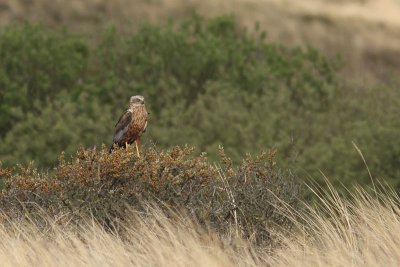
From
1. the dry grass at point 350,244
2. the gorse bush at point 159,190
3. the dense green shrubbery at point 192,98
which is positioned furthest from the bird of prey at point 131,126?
the dense green shrubbery at point 192,98

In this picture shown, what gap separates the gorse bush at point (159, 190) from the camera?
9617 millimetres

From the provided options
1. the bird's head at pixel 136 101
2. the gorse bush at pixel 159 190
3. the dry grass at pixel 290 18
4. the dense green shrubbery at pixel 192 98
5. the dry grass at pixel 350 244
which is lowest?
the dry grass at pixel 290 18

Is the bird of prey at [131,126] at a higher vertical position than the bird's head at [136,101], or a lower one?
lower

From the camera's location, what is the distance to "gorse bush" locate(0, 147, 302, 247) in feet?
31.6

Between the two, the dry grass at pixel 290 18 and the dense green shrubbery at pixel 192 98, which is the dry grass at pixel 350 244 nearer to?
the dense green shrubbery at pixel 192 98

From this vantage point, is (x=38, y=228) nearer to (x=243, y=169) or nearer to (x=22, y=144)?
(x=243, y=169)

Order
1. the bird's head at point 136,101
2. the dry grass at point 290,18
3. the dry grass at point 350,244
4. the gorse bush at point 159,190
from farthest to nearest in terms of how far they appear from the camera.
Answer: the dry grass at point 290,18 → the bird's head at point 136,101 → the gorse bush at point 159,190 → the dry grass at point 350,244

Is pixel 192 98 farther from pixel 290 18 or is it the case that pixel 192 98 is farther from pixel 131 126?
pixel 131 126

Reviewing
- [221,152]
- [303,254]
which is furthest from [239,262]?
[221,152]

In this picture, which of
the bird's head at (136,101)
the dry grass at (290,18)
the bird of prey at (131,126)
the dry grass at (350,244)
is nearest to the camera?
the dry grass at (350,244)

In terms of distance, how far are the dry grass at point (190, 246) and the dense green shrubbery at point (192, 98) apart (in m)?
21.6

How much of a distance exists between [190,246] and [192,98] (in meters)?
31.4

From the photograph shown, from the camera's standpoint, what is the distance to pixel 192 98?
39.7m

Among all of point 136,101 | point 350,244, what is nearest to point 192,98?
point 136,101
